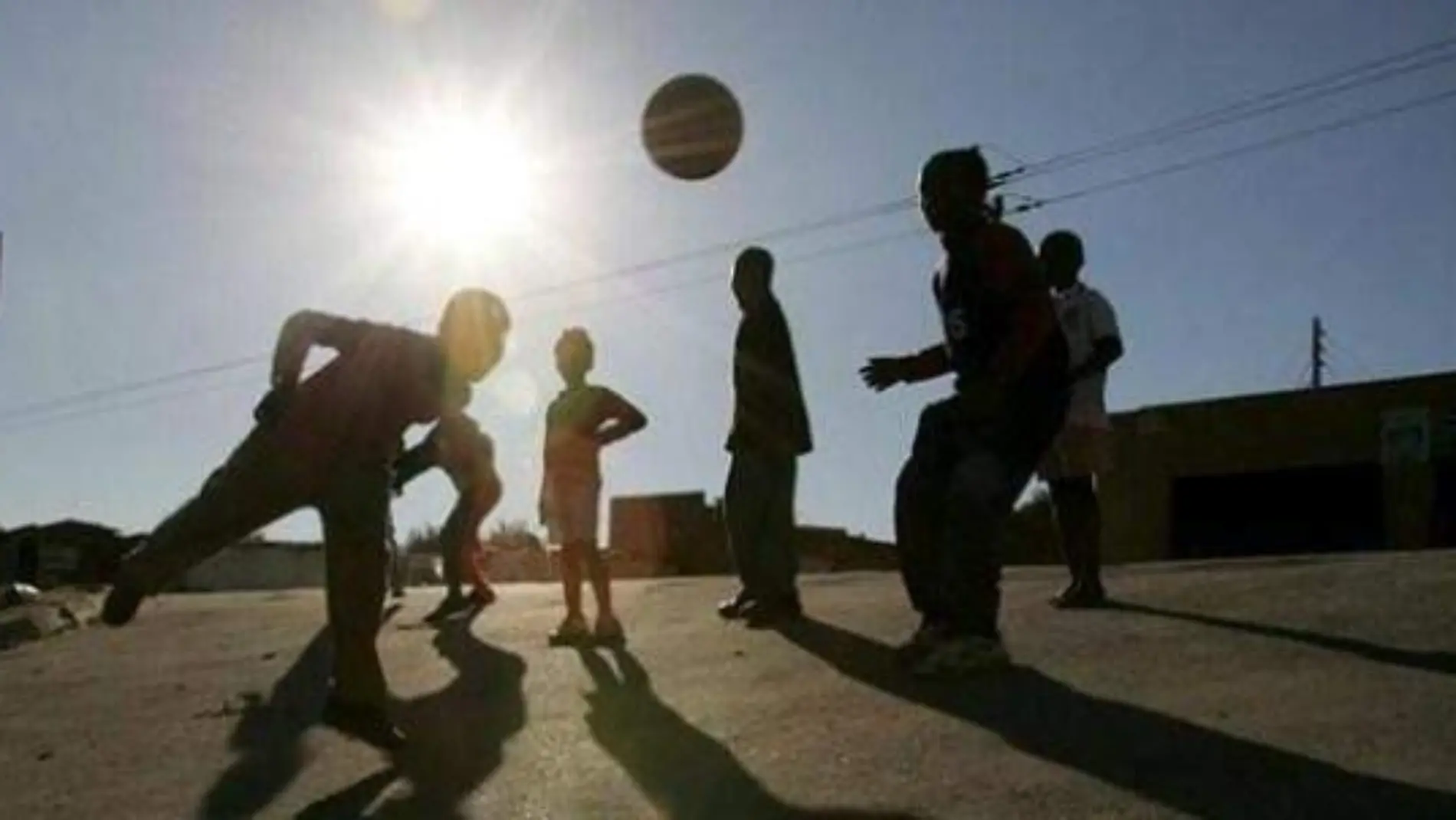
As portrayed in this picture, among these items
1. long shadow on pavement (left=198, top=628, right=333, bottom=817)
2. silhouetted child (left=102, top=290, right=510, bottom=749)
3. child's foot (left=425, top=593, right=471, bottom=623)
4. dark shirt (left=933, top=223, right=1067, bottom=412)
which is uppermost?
dark shirt (left=933, top=223, right=1067, bottom=412)

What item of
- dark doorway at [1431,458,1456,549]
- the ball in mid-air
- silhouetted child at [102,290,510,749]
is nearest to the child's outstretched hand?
silhouetted child at [102,290,510,749]

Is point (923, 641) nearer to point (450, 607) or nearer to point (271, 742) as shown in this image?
point (271, 742)

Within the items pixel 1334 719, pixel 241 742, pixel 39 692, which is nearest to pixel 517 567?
pixel 39 692

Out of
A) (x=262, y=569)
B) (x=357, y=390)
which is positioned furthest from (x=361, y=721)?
(x=262, y=569)

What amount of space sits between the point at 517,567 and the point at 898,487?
28.3 meters

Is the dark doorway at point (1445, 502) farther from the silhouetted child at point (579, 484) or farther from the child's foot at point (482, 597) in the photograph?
the silhouetted child at point (579, 484)

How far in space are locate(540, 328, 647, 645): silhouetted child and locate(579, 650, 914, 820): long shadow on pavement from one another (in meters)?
1.48

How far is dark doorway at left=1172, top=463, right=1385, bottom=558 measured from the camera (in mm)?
31516

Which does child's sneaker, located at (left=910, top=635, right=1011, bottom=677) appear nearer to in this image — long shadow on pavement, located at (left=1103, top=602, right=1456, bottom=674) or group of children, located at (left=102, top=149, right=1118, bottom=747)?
group of children, located at (left=102, top=149, right=1118, bottom=747)

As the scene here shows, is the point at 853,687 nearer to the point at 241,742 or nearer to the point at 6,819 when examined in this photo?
the point at 241,742

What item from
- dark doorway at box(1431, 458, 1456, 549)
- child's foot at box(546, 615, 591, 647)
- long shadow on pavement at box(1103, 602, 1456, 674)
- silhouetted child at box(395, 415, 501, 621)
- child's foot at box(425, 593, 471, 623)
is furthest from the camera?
dark doorway at box(1431, 458, 1456, 549)

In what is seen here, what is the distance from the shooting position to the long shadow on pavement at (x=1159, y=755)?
4457mm

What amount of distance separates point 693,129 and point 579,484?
1350 centimetres

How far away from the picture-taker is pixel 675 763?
19.1ft
